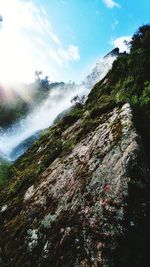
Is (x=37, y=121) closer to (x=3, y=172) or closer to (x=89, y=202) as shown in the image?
(x=3, y=172)

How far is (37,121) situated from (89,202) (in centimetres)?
5220

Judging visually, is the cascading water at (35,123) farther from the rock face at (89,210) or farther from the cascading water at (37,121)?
the rock face at (89,210)

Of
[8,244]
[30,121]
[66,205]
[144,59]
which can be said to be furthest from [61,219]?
[30,121]

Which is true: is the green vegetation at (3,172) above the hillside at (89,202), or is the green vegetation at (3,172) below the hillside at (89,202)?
above

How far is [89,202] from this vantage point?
532 centimetres

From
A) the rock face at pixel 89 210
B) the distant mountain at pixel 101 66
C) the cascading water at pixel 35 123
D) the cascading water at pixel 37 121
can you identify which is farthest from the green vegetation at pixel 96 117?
the distant mountain at pixel 101 66

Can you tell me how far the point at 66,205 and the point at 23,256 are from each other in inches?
46.7

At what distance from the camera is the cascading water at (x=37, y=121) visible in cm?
3869

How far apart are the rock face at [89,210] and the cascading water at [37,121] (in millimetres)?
25892

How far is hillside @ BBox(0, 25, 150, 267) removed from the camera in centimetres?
444

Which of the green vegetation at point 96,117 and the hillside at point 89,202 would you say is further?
the green vegetation at point 96,117

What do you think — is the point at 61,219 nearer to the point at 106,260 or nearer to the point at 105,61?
the point at 106,260

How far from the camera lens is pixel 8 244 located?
594 centimetres

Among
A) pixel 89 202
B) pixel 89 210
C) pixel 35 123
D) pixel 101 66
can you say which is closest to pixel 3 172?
pixel 89 202
